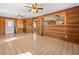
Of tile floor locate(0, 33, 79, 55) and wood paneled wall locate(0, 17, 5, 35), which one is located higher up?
wood paneled wall locate(0, 17, 5, 35)

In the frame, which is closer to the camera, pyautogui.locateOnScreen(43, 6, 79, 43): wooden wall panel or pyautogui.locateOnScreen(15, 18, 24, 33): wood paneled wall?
pyautogui.locateOnScreen(43, 6, 79, 43): wooden wall panel

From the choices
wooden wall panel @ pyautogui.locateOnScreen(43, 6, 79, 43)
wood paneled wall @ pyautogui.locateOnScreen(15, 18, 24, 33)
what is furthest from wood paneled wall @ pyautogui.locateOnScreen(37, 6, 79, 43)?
wood paneled wall @ pyautogui.locateOnScreen(15, 18, 24, 33)

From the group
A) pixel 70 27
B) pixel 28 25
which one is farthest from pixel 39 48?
pixel 28 25

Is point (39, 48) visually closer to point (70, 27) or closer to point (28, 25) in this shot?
point (70, 27)

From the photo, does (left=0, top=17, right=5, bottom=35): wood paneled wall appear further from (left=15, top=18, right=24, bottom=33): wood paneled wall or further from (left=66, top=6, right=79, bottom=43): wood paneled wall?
(left=66, top=6, right=79, bottom=43): wood paneled wall

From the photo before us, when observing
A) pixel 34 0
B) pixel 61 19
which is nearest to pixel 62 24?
pixel 61 19

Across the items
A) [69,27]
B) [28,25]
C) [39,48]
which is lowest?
[39,48]

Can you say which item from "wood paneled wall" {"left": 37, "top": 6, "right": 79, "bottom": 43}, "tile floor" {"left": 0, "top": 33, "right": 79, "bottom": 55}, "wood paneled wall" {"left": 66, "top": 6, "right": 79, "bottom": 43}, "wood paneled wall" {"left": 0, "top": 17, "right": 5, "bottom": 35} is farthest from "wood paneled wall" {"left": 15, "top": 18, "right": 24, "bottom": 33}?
"wood paneled wall" {"left": 66, "top": 6, "right": 79, "bottom": 43}

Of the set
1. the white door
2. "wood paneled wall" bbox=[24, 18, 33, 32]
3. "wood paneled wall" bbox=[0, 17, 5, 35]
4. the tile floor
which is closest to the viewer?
the tile floor

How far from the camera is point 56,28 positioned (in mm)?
8781

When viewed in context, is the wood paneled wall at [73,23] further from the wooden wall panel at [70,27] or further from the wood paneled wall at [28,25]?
the wood paneled wall at [28,25]

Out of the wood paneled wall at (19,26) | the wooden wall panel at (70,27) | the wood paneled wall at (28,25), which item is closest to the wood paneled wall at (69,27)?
the wooden wall panel at (70,27)

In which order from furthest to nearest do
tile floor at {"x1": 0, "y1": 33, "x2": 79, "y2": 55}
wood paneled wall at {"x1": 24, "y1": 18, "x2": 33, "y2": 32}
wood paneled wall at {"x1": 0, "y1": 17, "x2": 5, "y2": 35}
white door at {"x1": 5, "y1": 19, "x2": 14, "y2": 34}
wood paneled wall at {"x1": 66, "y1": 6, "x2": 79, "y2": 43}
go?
wood paneled wall at {"x1": 24, "y1": 18, "x2": 33, "y2": 32}
white door at {"x1": 5, "y1": 19, "x2": 14, "y2": 34}
wood paneled wall at {"x1": 0, "y1": 17, "x2": 5, "y2": 35}
wood paneled wall at {"x1": 66, "y1": 6, "x2": 79, "y2": 43}
tile floor at {"x1": 0, "y1": 33, "x2": 79, "y2": 55}
